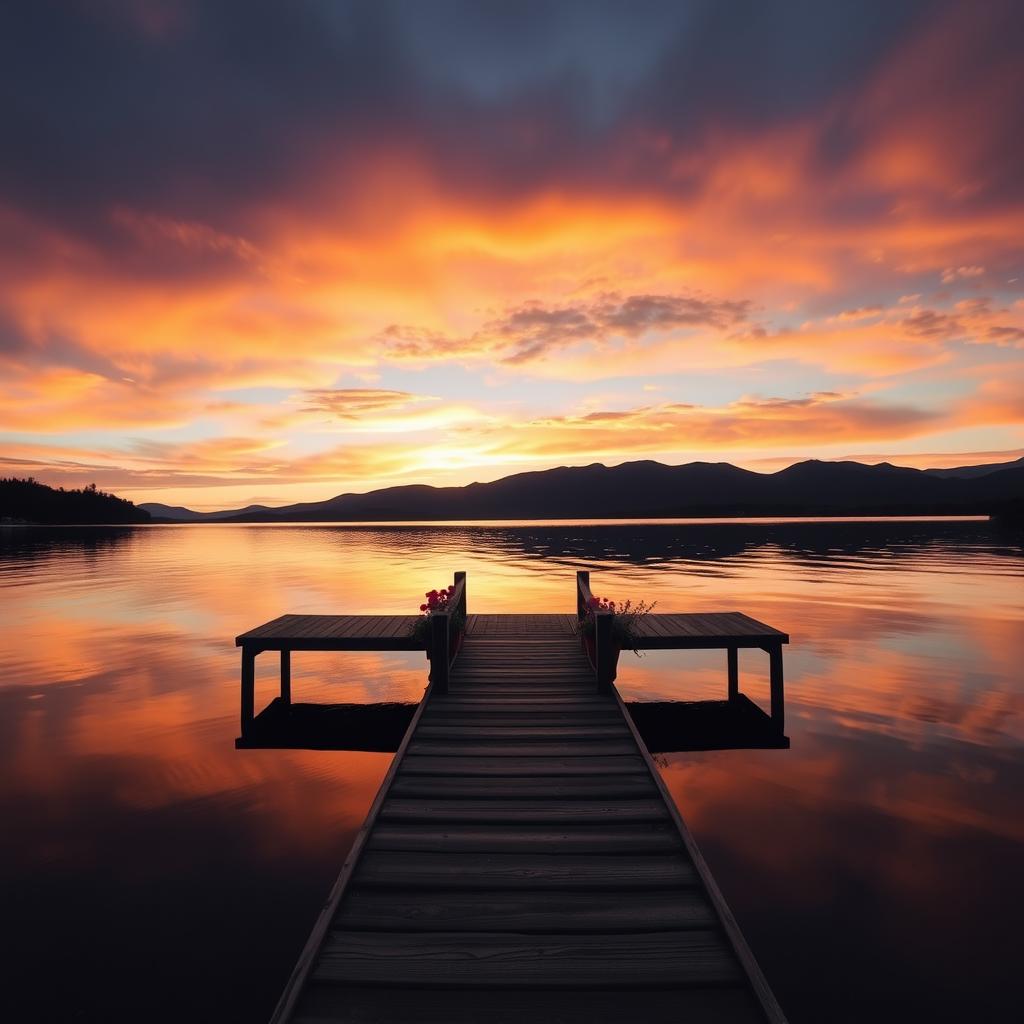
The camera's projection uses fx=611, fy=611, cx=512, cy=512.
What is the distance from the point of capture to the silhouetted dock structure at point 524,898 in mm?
4344

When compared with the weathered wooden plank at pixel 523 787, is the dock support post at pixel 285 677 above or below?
below

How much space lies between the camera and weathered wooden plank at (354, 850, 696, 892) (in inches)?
218

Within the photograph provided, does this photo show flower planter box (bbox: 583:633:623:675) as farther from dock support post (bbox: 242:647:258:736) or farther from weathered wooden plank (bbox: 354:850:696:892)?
dock support post (bbox: 242:647:258:736)

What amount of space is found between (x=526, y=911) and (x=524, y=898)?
18 cm

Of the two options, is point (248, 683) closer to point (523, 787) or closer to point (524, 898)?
point (523, 787)

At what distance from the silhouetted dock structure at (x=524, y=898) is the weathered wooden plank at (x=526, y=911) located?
15 millimetres

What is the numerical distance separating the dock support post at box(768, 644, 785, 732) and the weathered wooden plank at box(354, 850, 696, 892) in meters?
8.80

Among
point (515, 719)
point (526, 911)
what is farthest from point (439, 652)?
point (526, 911)

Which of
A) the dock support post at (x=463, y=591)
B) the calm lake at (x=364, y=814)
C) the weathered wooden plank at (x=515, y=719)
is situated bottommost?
the calm lake at (x=364, y=814)

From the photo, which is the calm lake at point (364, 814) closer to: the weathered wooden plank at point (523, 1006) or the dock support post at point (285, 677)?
the dock support post at point (285, 677)

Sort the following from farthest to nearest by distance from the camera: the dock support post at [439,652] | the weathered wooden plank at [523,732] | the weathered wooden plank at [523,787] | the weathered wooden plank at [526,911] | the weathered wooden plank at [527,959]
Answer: the dock support post at [439,652] → the weathered wooden plank at [523,732] → the weathered wooden plank at [523,787] → the weathered wooden plank at [526,911] → the weathered wooden plank at [527,959]

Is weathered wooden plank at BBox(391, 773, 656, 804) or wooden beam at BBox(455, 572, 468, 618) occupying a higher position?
wooden beam at BBox(455, 572, 468, 618)

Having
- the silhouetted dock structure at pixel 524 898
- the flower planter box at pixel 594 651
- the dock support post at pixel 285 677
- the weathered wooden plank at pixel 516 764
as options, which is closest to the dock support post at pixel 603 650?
the flower planter box at pixel 594 651

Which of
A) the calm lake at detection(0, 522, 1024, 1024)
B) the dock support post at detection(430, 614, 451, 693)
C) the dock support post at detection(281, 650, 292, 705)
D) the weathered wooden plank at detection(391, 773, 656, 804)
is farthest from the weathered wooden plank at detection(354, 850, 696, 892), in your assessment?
the dock support post at detection(281, 650, 292, 705)
